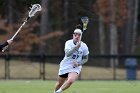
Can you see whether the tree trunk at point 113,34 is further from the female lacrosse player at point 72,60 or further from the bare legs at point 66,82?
the female lacrosse player at point 72,60

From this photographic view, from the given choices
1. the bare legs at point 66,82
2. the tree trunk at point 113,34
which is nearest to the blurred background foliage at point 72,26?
the tree trunk at point 113,34

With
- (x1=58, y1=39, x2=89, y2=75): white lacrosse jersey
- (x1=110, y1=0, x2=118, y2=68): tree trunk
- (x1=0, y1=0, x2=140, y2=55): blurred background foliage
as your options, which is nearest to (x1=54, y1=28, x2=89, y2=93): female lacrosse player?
(x1=58, y1=39, x2=89, y2=75): white lacrosse jersey

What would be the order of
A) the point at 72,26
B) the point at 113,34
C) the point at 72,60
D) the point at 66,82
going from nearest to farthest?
the point at 66,82 → the point at 72,60 → the point at 113,34 → the point at 72,26

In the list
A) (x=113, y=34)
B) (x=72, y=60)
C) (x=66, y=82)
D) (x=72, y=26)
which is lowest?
(x=66, y=82)

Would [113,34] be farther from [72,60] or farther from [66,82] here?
[66,82]

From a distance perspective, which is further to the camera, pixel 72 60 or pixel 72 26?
pixel 72 26

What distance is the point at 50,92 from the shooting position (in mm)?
24969

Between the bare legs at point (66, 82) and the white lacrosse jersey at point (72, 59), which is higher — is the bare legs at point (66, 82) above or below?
below

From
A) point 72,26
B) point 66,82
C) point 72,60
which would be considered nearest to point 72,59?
point 72,60

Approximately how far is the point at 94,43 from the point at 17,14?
469 inches

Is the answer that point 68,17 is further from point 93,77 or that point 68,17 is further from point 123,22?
point 93,77

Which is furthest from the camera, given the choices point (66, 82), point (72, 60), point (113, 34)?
point (113, 34)

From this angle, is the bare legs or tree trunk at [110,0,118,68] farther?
tree trunk at [110,0,118,68]

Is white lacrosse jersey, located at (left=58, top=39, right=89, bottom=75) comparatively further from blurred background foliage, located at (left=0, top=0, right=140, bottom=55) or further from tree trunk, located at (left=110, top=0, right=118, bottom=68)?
tree trunk, located at (left=110, top=0, right=118, bottom=68)
